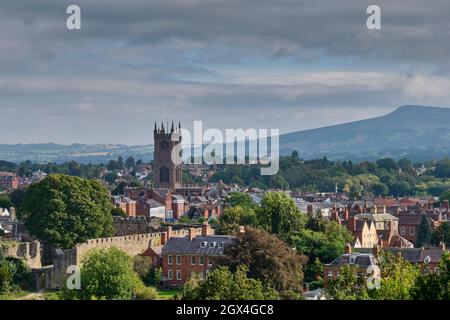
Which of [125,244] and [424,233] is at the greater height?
[125,244]

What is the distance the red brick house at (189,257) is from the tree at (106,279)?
939 centimetres

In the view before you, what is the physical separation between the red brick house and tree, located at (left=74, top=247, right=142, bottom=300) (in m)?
9.39

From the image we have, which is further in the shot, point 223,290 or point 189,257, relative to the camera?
point 189,257

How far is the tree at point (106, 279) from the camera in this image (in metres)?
41.8

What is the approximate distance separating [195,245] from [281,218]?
673cm

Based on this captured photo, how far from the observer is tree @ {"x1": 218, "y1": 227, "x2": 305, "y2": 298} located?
45250 millimetres

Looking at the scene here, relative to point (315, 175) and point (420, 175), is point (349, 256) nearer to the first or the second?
point (315, 175)

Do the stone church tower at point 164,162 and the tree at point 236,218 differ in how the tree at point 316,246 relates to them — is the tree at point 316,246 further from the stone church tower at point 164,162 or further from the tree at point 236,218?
the stone church tower at point 164,162

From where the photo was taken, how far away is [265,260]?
1816 inches

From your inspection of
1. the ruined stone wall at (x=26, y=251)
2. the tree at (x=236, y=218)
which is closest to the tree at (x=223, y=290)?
the ruined stone wall at (x=26, y=251)

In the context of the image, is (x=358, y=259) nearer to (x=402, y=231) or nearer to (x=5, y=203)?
(x=402, y=231)

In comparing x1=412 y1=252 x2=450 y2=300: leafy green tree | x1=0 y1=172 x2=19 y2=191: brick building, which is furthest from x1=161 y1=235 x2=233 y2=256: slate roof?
x1=0 y1=172 x2=19 y2=191: brick building

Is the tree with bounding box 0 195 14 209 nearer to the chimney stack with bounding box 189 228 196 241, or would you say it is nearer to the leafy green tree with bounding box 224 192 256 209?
the leafy green tree with bounding box 224 192 256 209

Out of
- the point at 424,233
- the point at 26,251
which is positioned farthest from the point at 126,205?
the point at 26,251
